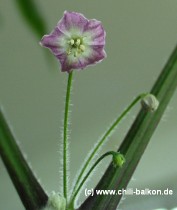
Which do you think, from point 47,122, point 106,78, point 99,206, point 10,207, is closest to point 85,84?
point 106,78

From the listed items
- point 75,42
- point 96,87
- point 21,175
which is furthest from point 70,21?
point 96,87

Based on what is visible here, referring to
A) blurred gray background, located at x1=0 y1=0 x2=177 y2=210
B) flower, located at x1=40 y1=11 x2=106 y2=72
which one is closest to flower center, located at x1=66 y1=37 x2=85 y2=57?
flower, located at x1=40 y1=11 x2=106 y2=72

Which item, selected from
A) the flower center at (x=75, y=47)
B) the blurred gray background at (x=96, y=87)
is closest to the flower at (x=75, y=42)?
the flower center at (x=75, y=47)

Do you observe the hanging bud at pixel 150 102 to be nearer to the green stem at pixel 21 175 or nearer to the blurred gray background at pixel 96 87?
the green stem at pixel 21 175

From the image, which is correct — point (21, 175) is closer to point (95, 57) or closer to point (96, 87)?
point (95, 57)

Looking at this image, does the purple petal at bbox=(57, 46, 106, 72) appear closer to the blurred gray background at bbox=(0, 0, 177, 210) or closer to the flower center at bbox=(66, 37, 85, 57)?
the flower center at bbox=(66, 37, 85, 57)

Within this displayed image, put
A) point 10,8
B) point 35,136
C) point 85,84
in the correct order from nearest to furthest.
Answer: point 10,8 < point 85,84 < point 35,136

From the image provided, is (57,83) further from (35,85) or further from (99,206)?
(99,206)
